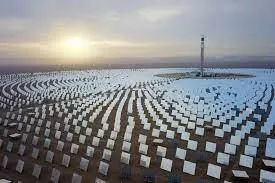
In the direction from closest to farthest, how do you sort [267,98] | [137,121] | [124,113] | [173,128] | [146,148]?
1. [146,148]
2. [173,128]
3. [137,121]
4. [124,113]
5. [267,98]

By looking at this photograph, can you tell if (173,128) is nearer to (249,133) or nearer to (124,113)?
(249,133)

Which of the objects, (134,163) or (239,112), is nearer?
(134,163)

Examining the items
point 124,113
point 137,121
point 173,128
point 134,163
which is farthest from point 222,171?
point 124,113

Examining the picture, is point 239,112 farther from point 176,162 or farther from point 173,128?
point 176,162

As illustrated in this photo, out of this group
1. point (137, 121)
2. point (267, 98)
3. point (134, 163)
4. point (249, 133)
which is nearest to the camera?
point (134, 163)

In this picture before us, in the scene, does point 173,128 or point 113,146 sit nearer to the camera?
point 113,146

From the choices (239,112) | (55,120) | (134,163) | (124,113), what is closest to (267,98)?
(239,112)

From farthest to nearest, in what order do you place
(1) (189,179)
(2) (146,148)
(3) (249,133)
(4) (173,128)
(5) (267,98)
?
(5) (267,98)
(4) (173,128)
(3) (249,133)
(2) (146,148)
(1) (189,179)

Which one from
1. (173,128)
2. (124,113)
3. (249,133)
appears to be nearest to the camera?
(249,133)

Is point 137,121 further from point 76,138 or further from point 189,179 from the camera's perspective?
point 189,179
